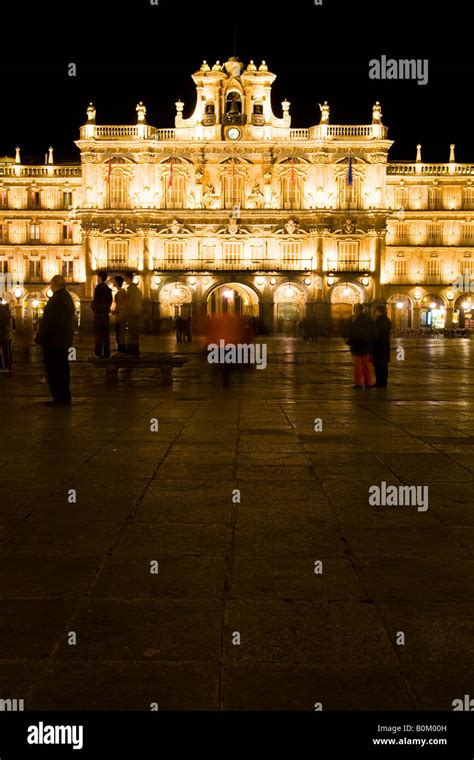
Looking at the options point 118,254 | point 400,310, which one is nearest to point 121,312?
point 118,254

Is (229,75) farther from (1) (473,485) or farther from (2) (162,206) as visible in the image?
(1) (473,485)

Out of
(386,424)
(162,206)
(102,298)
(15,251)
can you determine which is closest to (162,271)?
(162,206)

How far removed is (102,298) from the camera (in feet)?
59.4

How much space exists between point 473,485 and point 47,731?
466cm

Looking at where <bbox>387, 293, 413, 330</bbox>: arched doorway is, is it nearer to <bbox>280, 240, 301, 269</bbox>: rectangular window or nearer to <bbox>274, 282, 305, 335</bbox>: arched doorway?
<bbox>274, 282, 305, 335</bbox>: arched doorway

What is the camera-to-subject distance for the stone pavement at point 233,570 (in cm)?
332

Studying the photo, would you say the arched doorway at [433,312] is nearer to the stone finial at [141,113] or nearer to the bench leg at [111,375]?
the stone finial at [141,113]

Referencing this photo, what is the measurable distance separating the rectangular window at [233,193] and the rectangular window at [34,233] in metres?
15.7

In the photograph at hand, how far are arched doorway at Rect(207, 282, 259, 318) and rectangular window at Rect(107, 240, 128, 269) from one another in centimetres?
688

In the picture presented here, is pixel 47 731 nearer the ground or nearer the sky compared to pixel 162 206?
nearer the ground

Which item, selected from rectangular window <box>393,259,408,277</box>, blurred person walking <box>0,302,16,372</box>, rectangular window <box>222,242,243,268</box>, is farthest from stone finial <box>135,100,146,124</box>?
blurred person walking <box>0,302,16,372</box>

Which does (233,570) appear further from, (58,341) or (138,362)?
(138,362)

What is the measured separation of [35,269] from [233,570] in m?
66.3

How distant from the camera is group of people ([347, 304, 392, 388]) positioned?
15.8 meters
